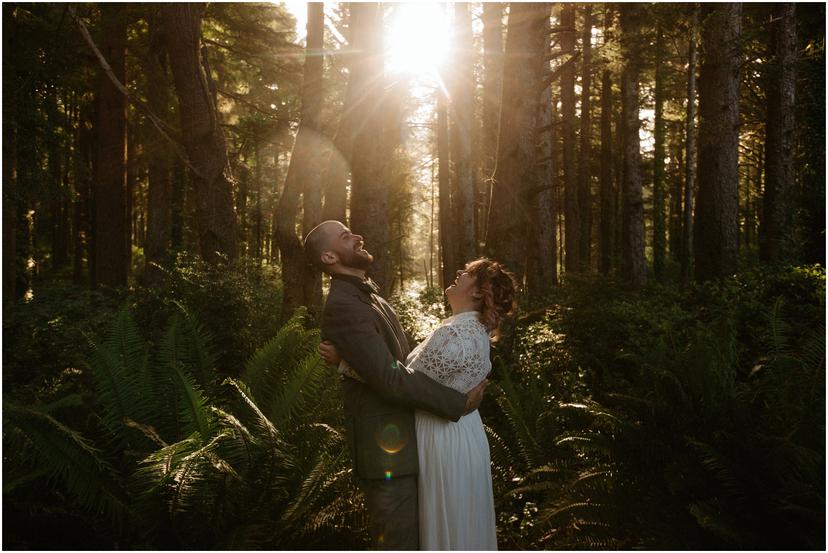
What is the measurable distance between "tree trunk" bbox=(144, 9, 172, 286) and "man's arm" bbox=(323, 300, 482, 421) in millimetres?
14551

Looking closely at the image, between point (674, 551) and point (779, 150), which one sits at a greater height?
point (779, 150)

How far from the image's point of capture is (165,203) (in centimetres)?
1988

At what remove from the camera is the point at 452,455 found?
11.4ft

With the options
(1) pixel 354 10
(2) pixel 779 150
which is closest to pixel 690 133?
(2) pixel 779 150

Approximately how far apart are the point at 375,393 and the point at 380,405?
71mm

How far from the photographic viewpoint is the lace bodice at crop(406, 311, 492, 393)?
346 cm

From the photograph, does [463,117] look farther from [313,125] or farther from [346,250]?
[346,250]

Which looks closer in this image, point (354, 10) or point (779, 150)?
point (354, 10)

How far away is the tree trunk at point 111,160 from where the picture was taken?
16844 millimetres

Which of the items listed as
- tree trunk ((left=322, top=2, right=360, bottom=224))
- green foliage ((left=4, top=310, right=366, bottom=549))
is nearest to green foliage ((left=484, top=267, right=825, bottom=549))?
green foliage ((left=4, top=310, right=366, bottom=549))

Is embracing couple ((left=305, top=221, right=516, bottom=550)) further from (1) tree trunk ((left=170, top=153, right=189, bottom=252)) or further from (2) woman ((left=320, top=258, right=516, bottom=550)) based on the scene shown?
(1) tree trunk ((left=170, top=153, right=189, bottom=252))

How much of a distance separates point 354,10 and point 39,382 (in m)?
7.08

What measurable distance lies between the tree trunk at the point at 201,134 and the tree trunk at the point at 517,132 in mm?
5358

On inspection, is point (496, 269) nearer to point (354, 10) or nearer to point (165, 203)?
point (354, 10)
